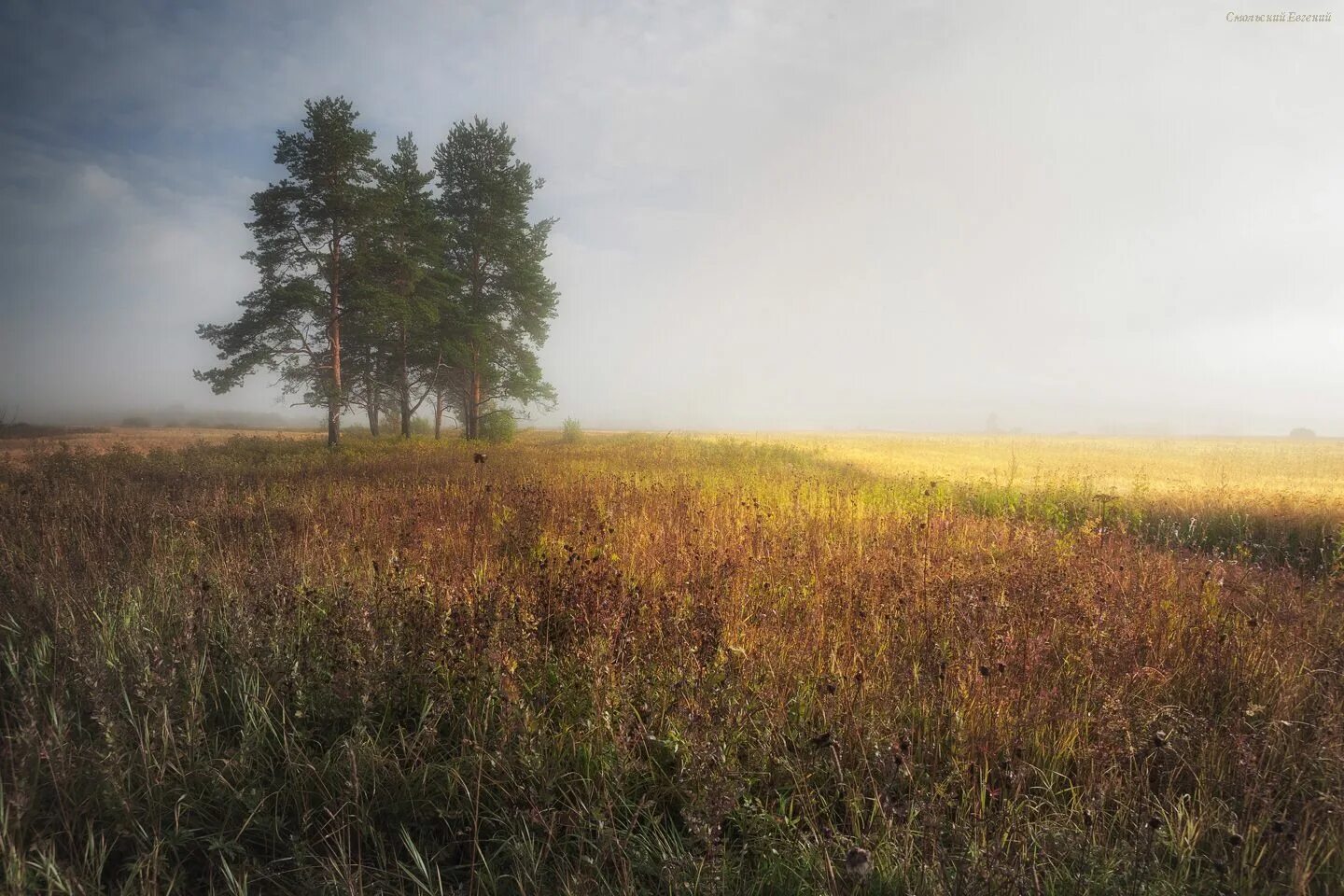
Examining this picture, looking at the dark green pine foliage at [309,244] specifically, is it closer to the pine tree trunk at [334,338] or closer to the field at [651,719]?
the pine tree trunk at [334,338]

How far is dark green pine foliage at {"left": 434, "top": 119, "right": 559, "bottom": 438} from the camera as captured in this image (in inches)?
981

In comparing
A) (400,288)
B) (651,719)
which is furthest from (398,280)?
(651,719)

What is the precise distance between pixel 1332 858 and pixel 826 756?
5.81 ft

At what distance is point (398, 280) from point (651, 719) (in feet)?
81.6

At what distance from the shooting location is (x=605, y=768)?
2217 mm

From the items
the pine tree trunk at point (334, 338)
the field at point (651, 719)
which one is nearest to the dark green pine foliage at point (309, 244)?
the pine tree trunk at point (334, 338)

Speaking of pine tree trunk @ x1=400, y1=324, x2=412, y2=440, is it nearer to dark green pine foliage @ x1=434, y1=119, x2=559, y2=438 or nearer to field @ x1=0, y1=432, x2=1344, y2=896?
dark green pine foliage @ x1=434, y1=119, x2=559, y2=438

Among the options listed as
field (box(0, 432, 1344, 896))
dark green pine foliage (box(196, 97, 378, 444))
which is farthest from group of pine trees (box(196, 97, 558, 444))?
field (box(0, 432, 1344, 896))

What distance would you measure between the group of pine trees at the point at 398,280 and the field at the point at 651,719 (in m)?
16.6

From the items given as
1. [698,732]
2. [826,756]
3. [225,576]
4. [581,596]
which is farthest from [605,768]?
[225,576]

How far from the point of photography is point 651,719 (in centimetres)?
257

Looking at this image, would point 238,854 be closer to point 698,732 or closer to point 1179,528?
point 698,732

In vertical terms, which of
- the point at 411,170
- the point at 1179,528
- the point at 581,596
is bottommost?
the point at 1179,528

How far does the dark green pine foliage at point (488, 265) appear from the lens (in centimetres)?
2492
